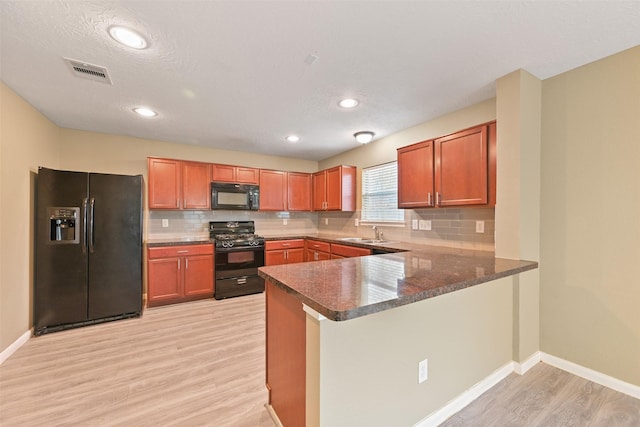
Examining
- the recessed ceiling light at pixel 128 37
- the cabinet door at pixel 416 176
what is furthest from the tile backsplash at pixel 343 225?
the recessed ceiling light at pixel 128 37

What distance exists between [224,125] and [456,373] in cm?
347

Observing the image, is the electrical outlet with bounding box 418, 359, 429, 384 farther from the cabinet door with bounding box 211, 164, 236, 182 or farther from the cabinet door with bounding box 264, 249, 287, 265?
the cabinet door with bounding box 211, 164, 236, 182

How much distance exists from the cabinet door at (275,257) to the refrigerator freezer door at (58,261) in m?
2.27

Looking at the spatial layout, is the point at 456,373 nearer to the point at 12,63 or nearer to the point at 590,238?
the point at 590,238

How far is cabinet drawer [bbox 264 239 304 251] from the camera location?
4457mm

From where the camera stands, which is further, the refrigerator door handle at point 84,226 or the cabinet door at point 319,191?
the cabinet door at point 319,191

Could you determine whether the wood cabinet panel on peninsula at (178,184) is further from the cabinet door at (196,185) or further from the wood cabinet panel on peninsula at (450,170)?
the wood cabinet panel on peninsula at (450,170)

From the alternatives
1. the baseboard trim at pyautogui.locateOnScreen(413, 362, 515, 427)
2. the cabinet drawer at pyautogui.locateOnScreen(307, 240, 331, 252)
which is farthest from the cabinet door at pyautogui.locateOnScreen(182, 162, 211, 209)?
the baseboard trim at pyautogui.locateOnScreen(413, 362, 515, 427)

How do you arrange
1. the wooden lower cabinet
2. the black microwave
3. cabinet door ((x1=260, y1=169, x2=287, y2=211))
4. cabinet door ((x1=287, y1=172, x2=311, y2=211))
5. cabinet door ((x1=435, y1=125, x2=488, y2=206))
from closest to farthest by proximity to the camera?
the wooden lower cabinet
cabinet door ((x1=435, y1=125, x2=488, y2=206))
the black microwave
cabinet door ((x1=260, y1=169, x2=287, y2=211))
cabinet door ((x1=287, y1=172, x2=311, y2=211))

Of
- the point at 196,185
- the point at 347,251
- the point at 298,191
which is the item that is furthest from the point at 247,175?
the point at 347,251

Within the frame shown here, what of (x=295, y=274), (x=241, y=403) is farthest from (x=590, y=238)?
(x=241, y=403)

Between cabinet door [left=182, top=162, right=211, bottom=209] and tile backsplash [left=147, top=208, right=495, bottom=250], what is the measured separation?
326 mm

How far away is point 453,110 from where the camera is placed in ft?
9.75

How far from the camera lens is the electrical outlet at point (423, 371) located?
154cm
